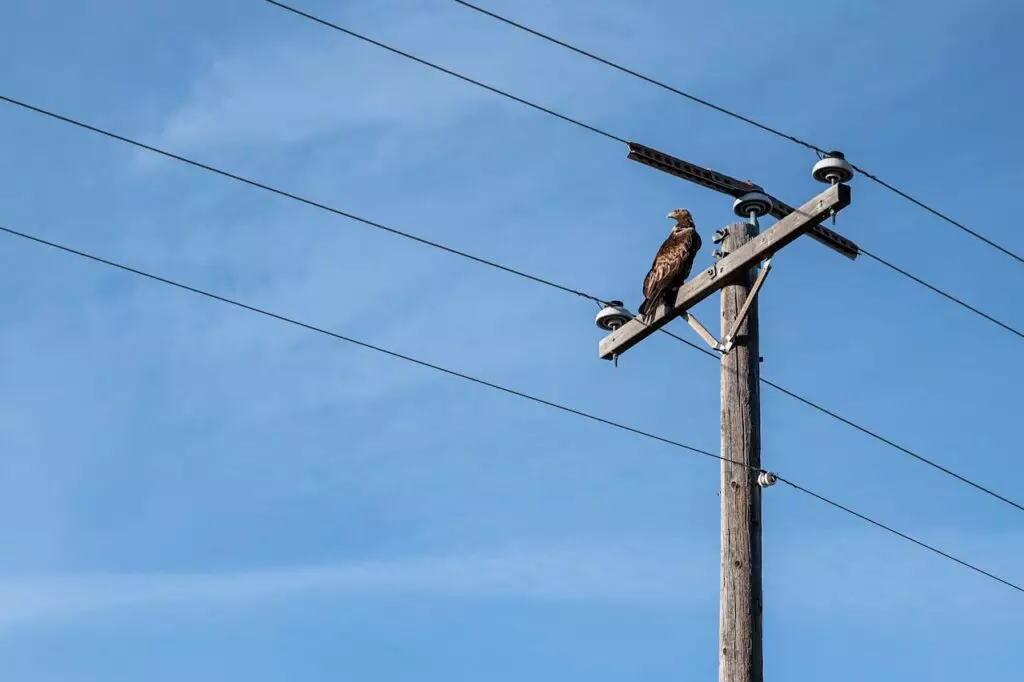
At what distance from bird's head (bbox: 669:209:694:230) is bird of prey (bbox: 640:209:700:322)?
30 cm

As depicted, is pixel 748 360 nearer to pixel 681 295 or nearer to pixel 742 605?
pixel 681 295

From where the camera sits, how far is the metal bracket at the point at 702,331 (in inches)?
374

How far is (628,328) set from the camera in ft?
34.0

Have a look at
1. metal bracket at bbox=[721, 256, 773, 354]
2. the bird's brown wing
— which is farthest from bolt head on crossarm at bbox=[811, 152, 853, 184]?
the bird's brown wing

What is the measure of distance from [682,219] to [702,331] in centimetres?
167

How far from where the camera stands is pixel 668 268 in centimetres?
1026

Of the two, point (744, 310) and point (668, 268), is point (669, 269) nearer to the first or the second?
point (668, 268)

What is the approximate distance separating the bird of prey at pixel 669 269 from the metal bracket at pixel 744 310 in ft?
2.52

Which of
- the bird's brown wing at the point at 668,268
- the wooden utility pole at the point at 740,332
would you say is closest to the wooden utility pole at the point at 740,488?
the wooden utility pole at the point at 740,332

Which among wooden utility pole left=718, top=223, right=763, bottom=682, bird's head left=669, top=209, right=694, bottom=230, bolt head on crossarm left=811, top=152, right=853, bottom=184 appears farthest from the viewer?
bird's head left=669, top=209, right=694, bottom=230

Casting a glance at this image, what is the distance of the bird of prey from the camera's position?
10.2 m

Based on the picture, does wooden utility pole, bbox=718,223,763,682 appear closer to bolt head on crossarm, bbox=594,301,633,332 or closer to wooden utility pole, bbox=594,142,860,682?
wooden utility pole, bbox=594,142,860,682

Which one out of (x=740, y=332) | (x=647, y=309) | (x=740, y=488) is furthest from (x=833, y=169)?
(x=740, y=488)

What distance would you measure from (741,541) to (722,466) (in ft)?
1.81
